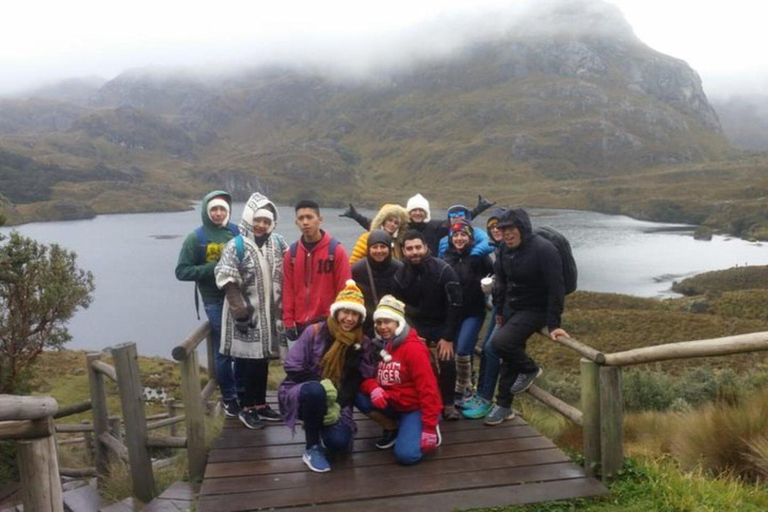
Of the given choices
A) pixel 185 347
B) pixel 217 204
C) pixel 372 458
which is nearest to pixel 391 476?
pixel 372 458

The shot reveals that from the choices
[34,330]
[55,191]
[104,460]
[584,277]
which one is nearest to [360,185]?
[55,191]

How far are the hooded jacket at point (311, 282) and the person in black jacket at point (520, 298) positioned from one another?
129cm

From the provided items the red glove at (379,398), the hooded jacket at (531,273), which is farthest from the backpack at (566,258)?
the red glove at (379,398)

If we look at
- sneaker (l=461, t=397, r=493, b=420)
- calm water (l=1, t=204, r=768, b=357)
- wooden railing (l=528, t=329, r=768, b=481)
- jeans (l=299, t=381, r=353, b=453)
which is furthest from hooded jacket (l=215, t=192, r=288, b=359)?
calm water (l=1, t=204, r=768, b=357)

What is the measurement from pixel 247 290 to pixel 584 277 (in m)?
46.6

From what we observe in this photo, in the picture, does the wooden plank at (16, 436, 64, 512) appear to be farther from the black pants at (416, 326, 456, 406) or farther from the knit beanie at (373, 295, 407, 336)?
the black pants at (416, 326, 456, 406)

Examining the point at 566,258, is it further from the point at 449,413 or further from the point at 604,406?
the point at 449,413

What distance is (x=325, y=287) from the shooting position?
199 inches

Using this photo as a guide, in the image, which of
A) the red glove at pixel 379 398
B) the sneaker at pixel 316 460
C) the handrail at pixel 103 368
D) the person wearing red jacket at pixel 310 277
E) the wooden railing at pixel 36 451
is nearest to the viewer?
the wooden railing at pixel 36 451

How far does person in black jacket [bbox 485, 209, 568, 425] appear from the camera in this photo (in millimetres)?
4668

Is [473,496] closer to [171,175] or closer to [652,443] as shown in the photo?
[652,443]

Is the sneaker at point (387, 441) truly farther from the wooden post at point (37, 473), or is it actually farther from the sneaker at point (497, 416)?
the wooden post at point (37, 473)

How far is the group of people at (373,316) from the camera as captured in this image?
15.0 feet

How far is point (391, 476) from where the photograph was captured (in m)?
4.31
